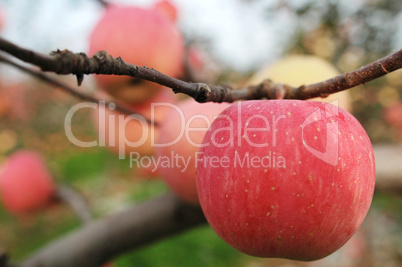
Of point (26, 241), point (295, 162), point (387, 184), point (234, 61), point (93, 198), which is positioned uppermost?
point (234, 61)

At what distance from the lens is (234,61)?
4.37 feet

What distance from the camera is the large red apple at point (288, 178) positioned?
241 mm

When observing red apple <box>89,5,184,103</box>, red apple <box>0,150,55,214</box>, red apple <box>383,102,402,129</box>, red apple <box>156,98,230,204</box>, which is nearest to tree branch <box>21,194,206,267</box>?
red apple <box>156,98,230,204</box>

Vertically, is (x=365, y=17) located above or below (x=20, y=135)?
above

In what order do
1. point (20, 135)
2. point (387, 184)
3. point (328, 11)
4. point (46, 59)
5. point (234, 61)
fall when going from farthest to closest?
point (20, 135), point (234, 61), point (328, 11), point (387, 184), point (46, 59)

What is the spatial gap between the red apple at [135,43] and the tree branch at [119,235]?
0.23 meters

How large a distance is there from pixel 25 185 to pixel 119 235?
0.60 metres

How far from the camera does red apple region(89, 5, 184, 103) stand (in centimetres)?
58

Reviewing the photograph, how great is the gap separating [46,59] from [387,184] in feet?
2.19

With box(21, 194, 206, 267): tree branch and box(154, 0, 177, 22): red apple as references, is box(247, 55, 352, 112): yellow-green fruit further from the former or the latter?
box(154, 0, 177, 22): red apple

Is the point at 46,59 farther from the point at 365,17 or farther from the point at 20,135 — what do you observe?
the point at 20,135

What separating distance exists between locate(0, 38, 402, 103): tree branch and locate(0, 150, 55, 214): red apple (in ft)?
2.98

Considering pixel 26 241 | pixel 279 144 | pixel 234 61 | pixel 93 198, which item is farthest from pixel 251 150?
pixel 26 241

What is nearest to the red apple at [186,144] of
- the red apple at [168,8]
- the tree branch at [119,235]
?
the tree branch at [119,235]
